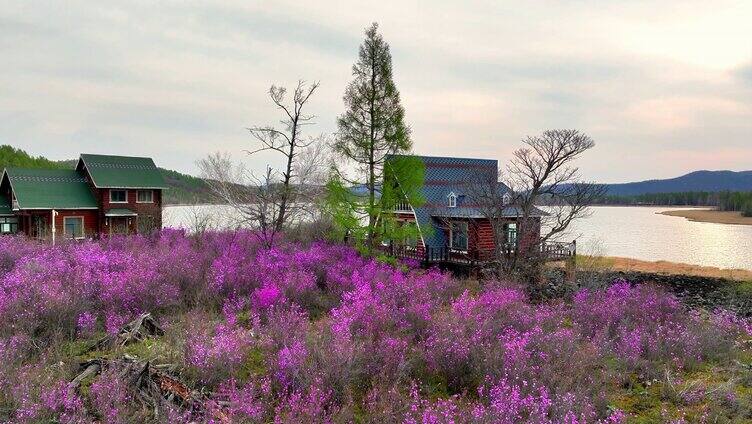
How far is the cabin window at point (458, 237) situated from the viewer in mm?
26609

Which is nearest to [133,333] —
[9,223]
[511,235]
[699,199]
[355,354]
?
[355,354]

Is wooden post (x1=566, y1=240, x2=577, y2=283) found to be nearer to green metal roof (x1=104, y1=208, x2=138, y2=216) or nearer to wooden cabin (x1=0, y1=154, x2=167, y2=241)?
wooden cabin (x1=0, y1=154, x2=167, y2=241)

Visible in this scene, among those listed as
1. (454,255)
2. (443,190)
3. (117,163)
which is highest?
(117,163)

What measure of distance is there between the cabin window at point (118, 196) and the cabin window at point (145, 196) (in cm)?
86

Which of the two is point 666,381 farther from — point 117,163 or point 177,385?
point 117,163

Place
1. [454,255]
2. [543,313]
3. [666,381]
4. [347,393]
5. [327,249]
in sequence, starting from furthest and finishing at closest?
[454,255] → [327,249] → [543,313] → [666,381] → [347,393]

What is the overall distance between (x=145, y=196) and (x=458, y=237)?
24801 mm

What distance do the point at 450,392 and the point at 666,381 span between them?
3.65 m

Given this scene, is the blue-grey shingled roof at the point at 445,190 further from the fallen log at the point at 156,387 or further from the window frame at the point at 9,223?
the window frame at the point at 9,223

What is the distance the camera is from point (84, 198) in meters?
33.5

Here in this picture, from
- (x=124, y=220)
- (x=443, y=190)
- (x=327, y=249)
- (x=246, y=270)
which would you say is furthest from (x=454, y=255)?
(x=124, y=220)

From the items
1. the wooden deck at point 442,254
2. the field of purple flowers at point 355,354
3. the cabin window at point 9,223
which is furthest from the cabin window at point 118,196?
the field of purple flowers at point 355,354

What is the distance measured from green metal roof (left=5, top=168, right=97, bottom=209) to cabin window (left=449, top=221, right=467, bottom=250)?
1043 inches

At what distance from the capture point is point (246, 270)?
41.0ft
